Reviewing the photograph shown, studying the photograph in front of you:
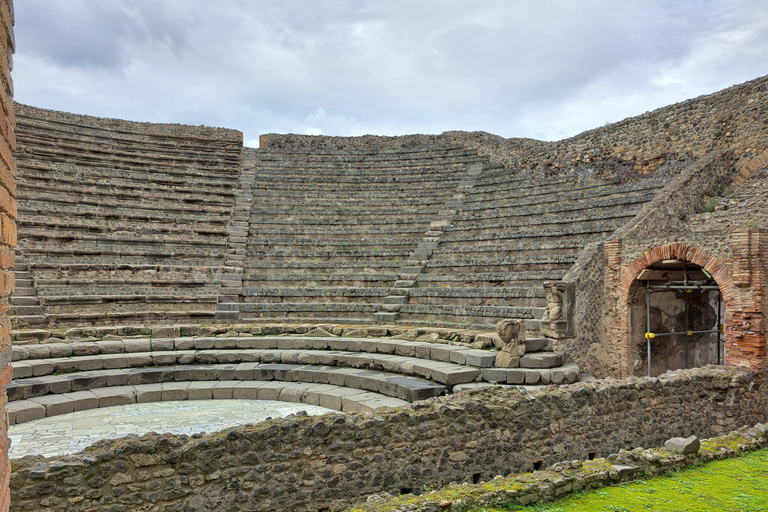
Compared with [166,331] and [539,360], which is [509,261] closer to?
[539,360]

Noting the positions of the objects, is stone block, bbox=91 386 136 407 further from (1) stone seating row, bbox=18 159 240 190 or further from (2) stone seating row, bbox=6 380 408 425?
(1) stone seating row, bbox=18 159 240 190

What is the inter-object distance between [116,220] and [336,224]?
5.82 m

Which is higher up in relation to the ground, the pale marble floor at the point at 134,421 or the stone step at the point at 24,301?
the stone step at the point at 24,301

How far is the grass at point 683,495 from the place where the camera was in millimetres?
4023

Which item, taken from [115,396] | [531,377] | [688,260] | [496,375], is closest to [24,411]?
[115,396]

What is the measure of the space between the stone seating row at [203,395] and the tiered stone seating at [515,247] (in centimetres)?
333

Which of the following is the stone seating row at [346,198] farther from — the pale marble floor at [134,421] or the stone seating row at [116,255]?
the pale marble floor at [134,421]

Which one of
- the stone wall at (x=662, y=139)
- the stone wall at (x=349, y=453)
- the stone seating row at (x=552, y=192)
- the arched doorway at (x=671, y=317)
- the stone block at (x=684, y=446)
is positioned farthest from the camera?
the stone seating row at (x=552, y=192)

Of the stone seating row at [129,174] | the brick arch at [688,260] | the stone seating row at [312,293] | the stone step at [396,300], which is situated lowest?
the stone step at [396,300]

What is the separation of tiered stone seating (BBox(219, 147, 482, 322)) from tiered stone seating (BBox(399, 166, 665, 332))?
1.20 metres

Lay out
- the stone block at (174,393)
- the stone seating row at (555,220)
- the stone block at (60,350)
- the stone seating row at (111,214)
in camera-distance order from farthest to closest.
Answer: the stone seating row at (111,214)
the stone seating row at (555,220)
the stone block at (60,350)
the stone block at (174,393)

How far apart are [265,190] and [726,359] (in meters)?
13.2

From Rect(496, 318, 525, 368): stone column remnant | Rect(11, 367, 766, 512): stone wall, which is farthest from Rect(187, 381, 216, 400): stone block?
Rect(496, 318, 525, 368): stone column remnant

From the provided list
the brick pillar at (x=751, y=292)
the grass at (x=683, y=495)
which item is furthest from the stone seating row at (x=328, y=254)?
the grass at (x=683, y=495)
